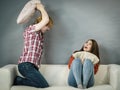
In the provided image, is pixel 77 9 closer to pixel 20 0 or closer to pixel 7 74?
pixel 20 0

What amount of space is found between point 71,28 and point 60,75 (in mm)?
877

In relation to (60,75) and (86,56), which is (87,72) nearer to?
(86,56)

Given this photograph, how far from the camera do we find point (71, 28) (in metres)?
3.86

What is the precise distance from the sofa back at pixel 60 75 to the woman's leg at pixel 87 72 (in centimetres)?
40

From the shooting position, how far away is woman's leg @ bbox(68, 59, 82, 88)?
304 cm

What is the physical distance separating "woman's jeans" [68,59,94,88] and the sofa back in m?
0.30

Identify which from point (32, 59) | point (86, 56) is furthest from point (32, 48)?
point (86, 56)

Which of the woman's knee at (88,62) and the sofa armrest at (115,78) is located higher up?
the woman's knee at (88,62)

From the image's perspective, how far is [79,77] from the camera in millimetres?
3047

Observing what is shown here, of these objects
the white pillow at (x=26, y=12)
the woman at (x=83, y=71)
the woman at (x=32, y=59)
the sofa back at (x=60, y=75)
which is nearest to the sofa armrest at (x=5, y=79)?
the woman at (x=32, y=59)

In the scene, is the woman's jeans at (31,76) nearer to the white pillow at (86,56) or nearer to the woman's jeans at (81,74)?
the woman's jeans at (81,74)

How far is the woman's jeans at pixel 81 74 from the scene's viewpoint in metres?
3.06

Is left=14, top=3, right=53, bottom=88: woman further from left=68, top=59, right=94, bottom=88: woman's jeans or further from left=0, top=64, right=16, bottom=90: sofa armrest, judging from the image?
left=68, top=59, right=94, bottom=88: woman's jeans

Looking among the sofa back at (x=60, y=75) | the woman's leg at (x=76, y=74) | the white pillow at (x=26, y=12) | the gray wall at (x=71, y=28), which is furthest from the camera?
the gray wall at (x=71, y=28)
